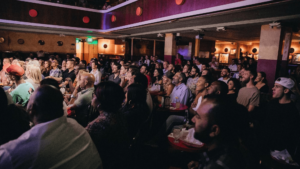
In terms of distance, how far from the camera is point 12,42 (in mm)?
12992

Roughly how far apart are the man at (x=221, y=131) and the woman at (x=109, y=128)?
75cm

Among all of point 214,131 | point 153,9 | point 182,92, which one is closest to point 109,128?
point 214,131

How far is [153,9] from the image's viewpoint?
301 inches

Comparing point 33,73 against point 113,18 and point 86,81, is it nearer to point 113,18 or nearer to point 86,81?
point 86,81

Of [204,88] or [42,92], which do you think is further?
[204,88]

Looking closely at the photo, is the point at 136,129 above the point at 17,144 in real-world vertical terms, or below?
below

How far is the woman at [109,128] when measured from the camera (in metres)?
1.62

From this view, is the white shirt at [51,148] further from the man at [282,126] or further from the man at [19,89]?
the man at [282,126]

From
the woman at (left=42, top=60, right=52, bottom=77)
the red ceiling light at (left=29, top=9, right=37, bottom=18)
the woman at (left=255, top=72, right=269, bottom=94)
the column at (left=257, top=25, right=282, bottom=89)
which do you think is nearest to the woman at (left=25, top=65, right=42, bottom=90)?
the woman at (left=42, top=60, right=52, bottom=77)

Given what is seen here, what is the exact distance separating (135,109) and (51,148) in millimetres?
1350

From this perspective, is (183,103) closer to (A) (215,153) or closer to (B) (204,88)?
(B) (204,88)

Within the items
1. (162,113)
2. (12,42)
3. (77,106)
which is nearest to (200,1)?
(162,113)

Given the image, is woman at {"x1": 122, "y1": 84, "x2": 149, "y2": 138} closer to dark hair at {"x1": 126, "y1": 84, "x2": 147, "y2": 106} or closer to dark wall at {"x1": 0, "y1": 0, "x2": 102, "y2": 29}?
dark hair at {"x1": 126, "y1": 84, "x2": 147, "y2": 106}

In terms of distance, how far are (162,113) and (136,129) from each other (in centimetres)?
185
